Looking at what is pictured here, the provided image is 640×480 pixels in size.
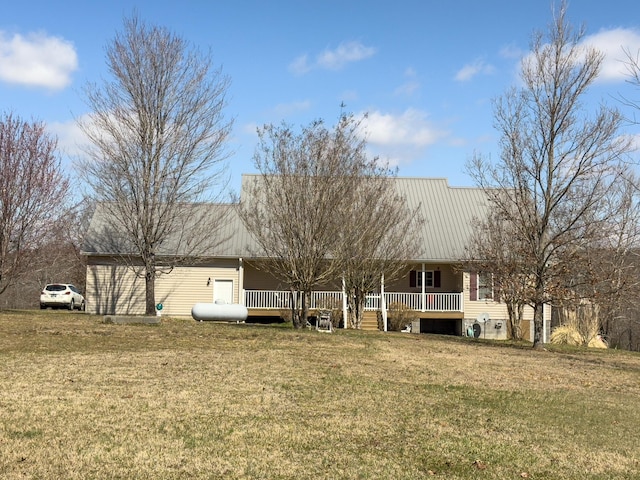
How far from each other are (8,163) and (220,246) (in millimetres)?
9302

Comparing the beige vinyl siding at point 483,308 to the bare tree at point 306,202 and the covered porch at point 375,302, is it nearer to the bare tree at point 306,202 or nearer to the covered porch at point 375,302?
the covered porch at point 375,302

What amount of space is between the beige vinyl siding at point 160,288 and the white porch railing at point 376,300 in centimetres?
95

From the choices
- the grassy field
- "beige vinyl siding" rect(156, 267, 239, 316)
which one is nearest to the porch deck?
"beige vinyl siding" rect(156, 267, 239, 316)

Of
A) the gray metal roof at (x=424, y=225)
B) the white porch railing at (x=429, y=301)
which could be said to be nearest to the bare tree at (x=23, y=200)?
the gray metal roof at (x=424, y=225)

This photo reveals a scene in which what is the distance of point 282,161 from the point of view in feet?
60.5

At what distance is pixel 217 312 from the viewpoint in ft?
72.3

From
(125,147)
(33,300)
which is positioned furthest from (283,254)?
(33,300)

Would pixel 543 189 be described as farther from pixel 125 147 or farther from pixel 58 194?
pixel 58 194

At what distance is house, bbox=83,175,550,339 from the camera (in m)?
27.2

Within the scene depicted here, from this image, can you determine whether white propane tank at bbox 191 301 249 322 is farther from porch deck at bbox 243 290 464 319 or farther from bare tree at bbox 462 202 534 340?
bare tree at bbox 462 202 534 340

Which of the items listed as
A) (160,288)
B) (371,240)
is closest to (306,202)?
(371,240)

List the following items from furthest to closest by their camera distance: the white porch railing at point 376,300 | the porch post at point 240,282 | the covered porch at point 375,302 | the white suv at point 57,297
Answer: the white suv at point 57,297 → the porch post at point 240,282 → the white porch railing at point 376,300 → the covered porch at point 375,302

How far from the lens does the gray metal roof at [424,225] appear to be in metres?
27.2

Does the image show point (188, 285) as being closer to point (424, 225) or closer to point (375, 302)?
point (375, 302)
